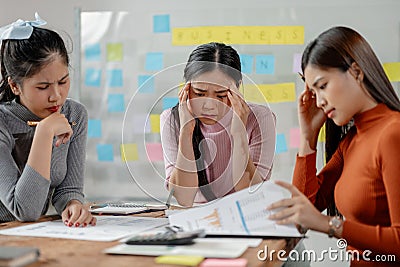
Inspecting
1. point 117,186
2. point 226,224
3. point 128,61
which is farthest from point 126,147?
point 226,224

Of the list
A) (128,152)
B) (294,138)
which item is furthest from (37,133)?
(294,138)

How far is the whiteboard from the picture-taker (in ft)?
8.28

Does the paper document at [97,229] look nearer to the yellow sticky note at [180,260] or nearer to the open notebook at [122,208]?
the open notebook at [122,208]

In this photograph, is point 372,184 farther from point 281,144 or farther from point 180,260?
point 281,144

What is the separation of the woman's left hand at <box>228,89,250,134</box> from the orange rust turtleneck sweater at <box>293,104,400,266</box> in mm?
271

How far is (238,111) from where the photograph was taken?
164cm

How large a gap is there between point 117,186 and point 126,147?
0.71 feet

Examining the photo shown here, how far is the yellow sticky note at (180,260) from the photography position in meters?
0.99

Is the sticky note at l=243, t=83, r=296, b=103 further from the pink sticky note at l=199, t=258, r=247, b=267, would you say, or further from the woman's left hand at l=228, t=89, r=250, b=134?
the pink sticky note at l=199, t=258, r=247, b=267

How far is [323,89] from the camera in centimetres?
139

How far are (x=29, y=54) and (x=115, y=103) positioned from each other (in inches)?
45.9

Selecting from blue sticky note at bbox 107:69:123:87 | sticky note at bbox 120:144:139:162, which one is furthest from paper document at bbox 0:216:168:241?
blue sticky note at bbox 107:69:123:87

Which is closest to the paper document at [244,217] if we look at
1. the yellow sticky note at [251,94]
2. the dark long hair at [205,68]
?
the dark long hair at [205,68]

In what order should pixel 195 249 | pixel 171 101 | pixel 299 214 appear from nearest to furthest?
pixel 195 249
pixel 299 214
pixel 171 101
